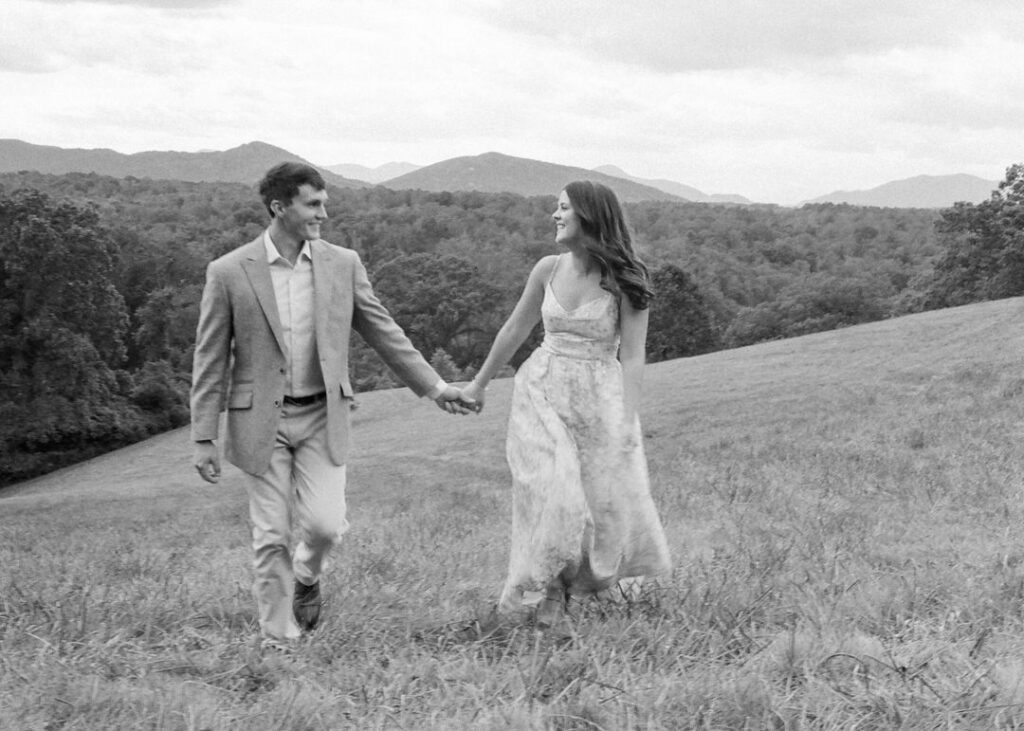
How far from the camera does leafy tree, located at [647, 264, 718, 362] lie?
61.4 meters

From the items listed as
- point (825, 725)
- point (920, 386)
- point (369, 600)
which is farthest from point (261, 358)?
point (920, 386)

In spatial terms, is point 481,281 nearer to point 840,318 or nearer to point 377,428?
point 840,318

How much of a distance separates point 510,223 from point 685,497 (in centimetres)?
9898

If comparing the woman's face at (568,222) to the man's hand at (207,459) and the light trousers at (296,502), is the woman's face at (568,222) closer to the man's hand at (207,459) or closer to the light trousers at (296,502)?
the light trousers at (296,502)

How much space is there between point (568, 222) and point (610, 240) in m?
0.24

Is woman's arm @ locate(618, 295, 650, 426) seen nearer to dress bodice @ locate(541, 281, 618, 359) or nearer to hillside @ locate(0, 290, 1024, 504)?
dress bodice @ locate(541, 281, 618, 359)

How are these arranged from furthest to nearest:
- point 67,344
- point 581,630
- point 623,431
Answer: point 67,344
point 623,431
point 581,630

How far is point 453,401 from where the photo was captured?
6203 mm

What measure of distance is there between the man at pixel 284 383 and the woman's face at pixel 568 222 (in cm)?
113

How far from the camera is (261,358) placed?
5.29m

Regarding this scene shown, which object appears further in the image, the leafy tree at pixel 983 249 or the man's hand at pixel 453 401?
the leafy tree at pixel 983 249

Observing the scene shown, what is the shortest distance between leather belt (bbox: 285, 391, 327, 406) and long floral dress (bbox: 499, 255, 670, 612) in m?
1.04

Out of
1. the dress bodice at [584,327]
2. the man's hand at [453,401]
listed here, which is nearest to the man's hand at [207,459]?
the man's hand at [453,401]

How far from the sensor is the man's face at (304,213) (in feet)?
17.6
